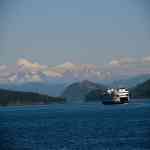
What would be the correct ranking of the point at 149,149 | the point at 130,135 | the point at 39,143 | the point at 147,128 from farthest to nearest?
1. the point at 147,128
2. the point at 130,135
3. the point at 39,143
4. the point at 149,149

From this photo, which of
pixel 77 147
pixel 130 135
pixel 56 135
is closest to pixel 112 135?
pixel 130 135

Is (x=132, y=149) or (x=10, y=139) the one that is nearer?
(x=132, y=149)

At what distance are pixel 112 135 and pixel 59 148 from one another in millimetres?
13881

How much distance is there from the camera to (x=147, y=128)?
3334 inches

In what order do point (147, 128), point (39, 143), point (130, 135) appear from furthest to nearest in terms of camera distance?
point (147, 128) → point (130, 135) → point (39, 143)

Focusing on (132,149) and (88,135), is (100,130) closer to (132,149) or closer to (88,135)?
(88,135)

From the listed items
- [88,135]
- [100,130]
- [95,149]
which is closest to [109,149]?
[95,149]

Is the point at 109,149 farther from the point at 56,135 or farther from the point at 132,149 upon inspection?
the point at 56,135

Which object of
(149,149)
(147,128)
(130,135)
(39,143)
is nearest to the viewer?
(149,149)

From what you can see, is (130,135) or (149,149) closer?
(149,149)

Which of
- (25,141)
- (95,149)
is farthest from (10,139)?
(95,149)

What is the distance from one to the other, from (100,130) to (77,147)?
2163 centimetres

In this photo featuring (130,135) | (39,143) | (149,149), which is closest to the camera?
(149,149)

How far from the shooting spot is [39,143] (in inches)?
2746
